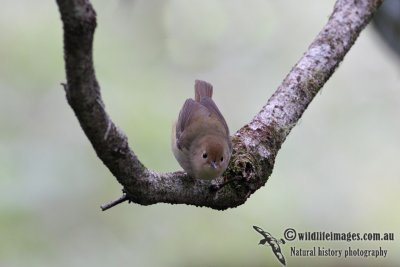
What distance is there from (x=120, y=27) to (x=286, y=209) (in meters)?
2.70

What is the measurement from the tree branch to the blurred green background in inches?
44.0

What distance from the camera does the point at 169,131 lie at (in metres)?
5.41

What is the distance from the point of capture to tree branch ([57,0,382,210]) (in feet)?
5.97

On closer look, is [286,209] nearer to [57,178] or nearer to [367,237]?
[367,237]

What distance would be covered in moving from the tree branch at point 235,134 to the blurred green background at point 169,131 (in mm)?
1118

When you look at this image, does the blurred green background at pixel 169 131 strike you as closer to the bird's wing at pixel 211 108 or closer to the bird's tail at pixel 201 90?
the bird's tail at pixel 201 90

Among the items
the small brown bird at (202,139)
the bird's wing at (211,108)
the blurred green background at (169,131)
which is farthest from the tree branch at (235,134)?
the blurred green background at (169,131)

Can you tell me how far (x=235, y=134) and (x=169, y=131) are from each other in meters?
2.44

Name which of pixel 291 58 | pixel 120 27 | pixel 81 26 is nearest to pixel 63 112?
pixel 120 27

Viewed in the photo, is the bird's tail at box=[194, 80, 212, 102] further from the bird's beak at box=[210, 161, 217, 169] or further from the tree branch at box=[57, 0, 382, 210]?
the bird's beak at box=[210, 161, 217, 169]

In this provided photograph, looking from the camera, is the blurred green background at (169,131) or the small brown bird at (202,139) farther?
the blurred green background at (169,131)

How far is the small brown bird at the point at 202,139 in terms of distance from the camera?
105 inches

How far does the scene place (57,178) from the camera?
4793 mm

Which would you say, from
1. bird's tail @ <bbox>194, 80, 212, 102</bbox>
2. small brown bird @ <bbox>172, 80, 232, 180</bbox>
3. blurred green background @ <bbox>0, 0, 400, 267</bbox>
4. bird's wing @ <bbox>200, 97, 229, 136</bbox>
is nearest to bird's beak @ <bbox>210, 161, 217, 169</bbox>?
small brown bird @ <bbox>172, 80, 232, 180</bbox>
